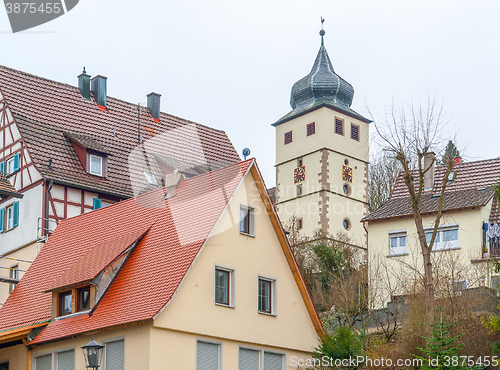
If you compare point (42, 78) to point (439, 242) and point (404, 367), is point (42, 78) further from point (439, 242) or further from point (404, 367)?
point (404, 367)

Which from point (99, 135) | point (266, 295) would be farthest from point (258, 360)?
point (99, 135)

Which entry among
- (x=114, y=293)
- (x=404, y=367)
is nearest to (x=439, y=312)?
(x=404, y=367)

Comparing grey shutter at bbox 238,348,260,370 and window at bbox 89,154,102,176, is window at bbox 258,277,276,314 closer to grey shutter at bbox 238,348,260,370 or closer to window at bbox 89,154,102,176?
grey shutter at bbox 238,348,260,370

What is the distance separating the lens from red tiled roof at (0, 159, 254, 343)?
23578 mm

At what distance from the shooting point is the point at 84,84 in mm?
43281

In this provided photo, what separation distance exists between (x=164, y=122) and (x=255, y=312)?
852 inches

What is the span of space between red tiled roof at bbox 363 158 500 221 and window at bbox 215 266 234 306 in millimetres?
18176

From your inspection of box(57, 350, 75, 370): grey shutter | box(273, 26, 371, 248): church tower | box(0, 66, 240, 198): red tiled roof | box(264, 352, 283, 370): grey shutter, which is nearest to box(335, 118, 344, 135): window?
box(273, 26, 371, 248): church tower

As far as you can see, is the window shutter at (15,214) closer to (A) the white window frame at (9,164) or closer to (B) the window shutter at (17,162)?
(B) the window shutter at (17,162)

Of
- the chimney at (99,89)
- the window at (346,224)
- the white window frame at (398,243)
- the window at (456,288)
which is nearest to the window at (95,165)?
the chimney at (99,89)

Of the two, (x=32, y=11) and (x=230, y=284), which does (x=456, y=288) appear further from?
(x=32, y=11)

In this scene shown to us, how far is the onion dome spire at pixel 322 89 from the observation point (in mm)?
74812

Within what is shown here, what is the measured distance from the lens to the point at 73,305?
81.4ft

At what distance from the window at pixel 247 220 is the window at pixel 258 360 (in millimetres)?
3296
